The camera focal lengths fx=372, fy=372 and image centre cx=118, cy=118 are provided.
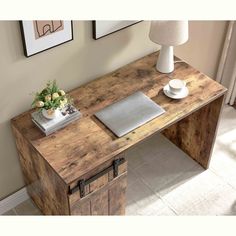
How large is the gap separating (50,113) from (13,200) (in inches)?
34.9

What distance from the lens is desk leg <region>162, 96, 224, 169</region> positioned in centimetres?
261

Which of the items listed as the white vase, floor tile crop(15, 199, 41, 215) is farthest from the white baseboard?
the white vase

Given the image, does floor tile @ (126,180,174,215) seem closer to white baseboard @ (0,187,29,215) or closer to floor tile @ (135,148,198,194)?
floor tile @ (135,148,198,194)

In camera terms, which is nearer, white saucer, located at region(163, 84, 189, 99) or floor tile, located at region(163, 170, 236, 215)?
white saucer, located at region(163, 84, 189, 99)

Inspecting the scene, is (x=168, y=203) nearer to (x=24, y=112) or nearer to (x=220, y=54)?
(x=24, y=112)

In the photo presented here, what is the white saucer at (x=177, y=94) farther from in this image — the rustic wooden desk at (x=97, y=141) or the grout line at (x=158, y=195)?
the grout line at (x=158, y=195)

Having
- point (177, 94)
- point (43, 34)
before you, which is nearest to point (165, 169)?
point (177, 94)

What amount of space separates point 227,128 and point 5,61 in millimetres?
2053

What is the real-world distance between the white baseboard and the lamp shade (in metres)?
1.40

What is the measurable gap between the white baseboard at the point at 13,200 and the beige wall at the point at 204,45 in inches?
61.6

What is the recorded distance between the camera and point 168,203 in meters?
2.67

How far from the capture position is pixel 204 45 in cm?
306

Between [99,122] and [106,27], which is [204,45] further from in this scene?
[99,122]
